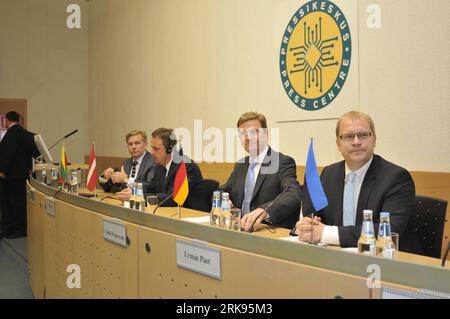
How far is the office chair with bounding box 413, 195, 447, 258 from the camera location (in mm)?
1966

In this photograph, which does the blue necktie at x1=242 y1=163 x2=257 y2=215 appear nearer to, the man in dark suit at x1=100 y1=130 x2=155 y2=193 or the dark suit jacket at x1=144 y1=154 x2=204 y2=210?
the dark suit jacket at x1=144 y1=154 x2=204 y2=210

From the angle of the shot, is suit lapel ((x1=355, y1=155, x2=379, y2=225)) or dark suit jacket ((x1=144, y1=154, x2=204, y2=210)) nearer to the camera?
suit lapel ((x1=355, y1=155, x2=379, y2=225))

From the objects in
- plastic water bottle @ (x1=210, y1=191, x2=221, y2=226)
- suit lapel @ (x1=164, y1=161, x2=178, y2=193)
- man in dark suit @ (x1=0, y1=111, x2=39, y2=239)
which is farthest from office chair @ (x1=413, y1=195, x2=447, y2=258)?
man in dark suit @ (x1=0, y1=111, x2=39, y2=239)

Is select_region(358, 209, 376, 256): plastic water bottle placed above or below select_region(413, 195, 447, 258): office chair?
above

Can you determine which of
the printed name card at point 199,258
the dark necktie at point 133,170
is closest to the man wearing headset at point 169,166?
the dark necktie at point 133,170

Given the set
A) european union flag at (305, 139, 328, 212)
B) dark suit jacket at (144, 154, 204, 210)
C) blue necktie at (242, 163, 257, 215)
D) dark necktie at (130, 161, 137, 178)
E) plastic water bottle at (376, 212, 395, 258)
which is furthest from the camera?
dark necktie at (130, 161, 137, 178)

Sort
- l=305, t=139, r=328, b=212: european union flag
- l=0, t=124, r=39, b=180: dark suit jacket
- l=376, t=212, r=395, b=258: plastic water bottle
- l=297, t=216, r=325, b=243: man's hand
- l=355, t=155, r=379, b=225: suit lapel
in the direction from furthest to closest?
l=0, t=124, r=39, b=180: dark suit jacket → l=355, t=155, r=379, b=225: suit lapel → l=297, t=216, r=325, b=243: man's hand → l=305, t=139, r=328, b=212: european union flag → l=376, t=212, r=395, b=258: plastic water bottle

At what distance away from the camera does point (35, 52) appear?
25.1 ft

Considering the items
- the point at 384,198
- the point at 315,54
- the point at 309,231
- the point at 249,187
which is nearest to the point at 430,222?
the point at 384,198

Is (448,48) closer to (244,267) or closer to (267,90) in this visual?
(267,90)

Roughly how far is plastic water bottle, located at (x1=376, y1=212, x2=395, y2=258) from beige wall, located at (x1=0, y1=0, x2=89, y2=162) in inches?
289

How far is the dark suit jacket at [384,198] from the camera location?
1854 millimetres

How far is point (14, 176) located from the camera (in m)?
5.83

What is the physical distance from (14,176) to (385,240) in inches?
216
